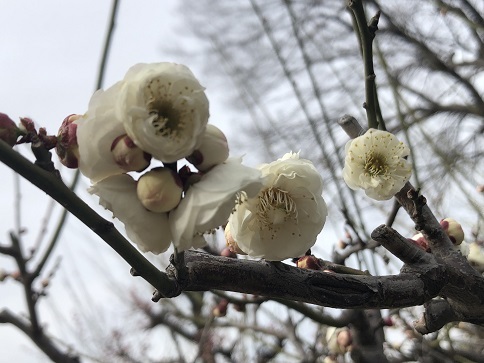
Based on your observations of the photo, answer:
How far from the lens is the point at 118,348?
15.0ft

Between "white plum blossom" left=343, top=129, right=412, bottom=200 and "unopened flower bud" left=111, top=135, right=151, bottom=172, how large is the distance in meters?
0.60

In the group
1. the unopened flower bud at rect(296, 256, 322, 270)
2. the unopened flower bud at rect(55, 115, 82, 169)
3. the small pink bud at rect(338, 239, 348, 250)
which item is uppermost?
the small pink bud at rect(338, 239, 348, 250)

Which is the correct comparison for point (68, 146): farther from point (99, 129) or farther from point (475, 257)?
point (475, 257)

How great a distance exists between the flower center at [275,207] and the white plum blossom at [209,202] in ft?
0.43

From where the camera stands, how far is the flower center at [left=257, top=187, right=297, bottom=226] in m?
0.80

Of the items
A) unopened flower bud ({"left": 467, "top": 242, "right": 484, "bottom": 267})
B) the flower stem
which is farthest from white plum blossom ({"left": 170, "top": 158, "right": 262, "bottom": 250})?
unopened flower bud ({"left": 467, "top": 242, "right": 484, "bottom": 267})

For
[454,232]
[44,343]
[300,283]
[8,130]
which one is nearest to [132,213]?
[8,130]

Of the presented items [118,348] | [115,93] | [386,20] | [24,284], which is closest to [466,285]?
[115,93]

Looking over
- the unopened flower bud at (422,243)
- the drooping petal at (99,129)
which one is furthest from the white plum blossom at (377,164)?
the drooping petal at (99,129)

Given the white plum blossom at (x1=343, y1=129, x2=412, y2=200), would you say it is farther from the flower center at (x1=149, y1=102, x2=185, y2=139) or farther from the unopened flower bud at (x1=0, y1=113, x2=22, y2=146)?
the unopened flower bud at (x1=0, y1=113, x2=22, y2=146)

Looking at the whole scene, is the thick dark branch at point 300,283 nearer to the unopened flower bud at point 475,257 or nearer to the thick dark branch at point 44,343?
the unopened flower bud at point 475,257

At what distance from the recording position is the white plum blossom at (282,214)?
805 mm

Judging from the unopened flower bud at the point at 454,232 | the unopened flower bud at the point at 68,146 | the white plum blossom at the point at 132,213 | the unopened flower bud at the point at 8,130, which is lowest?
the white plum blossom at the point at 132,213

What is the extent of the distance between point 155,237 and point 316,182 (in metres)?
0.26
